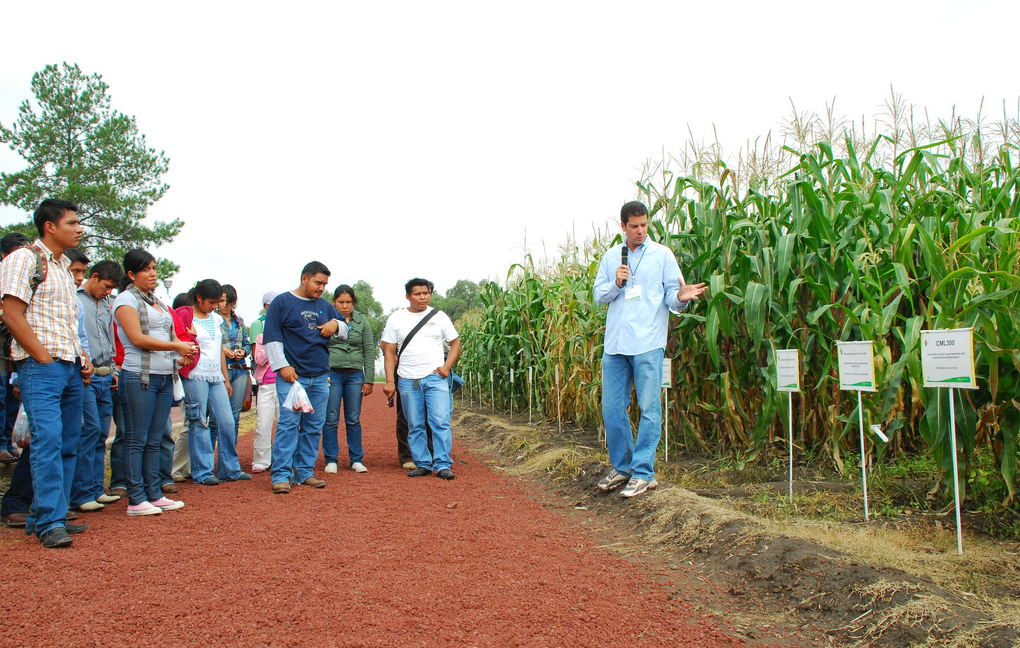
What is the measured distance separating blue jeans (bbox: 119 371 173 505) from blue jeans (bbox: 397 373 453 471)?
216 cm

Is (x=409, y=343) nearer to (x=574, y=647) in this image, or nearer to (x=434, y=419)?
(x=434, y=419)

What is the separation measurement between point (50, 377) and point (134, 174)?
2525 centimetres

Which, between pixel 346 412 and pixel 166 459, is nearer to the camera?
pixel 166 459

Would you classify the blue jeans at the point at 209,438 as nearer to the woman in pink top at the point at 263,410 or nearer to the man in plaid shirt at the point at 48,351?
the woman in pink top at the point at 263,410

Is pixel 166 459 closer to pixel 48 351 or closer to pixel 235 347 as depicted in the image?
pixel 235 347

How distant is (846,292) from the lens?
4324mm

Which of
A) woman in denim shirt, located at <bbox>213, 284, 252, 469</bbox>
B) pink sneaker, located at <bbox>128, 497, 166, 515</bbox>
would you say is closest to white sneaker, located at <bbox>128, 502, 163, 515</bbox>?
pink sneaker, located at <bbox>128, 497, 166, 515</bbox>

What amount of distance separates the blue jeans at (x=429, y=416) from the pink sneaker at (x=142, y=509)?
7.31 feet

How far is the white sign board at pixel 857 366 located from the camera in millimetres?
3574

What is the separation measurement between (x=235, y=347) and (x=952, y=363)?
6.02 meters

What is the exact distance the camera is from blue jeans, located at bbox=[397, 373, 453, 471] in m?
6.05

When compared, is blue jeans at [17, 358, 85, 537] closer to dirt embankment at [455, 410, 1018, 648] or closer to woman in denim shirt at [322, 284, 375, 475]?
woman in denim shirt at [322, 284, 375, 475]

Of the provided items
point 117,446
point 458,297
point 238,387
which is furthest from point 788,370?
point 458,297

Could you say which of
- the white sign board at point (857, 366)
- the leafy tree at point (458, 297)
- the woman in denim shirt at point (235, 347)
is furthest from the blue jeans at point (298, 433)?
the leafy tree at point (458, 297)
